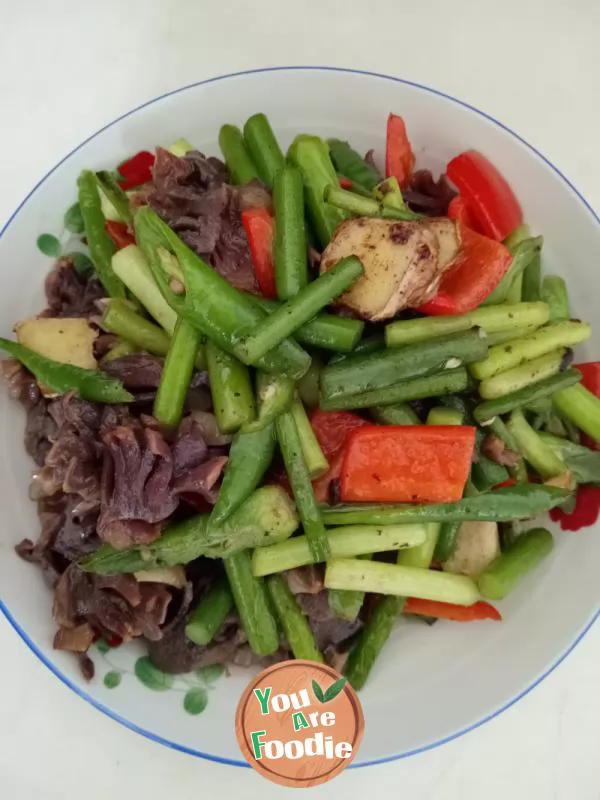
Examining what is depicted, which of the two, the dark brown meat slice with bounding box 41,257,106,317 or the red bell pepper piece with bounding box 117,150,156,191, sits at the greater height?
the red bell pepper piece with bounding box 117,150,156,191

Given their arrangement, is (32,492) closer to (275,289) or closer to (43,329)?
(43,329)

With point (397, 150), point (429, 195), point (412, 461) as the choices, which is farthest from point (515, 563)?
point (397, 150)

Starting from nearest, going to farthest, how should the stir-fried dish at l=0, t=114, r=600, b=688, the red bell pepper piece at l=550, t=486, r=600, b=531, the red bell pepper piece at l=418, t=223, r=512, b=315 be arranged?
1. the stir-fried dish at l=0, t=114, r=600, b=688
2. the red bell pepper piece at l=418, t=223, r=512, b=315
3. the red bell pepper piece at l=550, t=486, r=600, b=531

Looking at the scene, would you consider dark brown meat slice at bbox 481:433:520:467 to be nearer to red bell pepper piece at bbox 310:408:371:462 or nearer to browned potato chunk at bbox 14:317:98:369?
red bell pepper piece at bbox 310:408:371:462

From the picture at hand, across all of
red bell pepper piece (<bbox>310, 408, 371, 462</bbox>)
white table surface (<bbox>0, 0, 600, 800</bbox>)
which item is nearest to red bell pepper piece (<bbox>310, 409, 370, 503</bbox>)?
red bell pepper piece (<bbox>310, 408, 371, 462</bbox>)

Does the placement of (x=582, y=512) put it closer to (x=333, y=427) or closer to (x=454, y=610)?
(x=454, y=610)

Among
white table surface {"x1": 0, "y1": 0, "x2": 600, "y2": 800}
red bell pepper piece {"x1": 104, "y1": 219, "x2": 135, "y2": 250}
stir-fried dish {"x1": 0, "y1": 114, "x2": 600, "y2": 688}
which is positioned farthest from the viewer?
white table surface {"x1": 0, "y1": 0, "x2": 600, "y2": 800}

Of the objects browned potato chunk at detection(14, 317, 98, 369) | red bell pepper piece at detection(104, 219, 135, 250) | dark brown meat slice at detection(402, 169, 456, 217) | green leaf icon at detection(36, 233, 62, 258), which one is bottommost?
dark brown meat slice at detection(402, 169, 456, 217)

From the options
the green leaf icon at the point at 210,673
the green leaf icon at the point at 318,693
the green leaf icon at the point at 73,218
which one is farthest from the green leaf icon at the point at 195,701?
the green leaf icon at the point at 73,218

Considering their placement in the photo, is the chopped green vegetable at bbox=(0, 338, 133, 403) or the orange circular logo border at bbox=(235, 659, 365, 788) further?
the chopped green vegetable at bbox=(0, 338, 133, 403)
